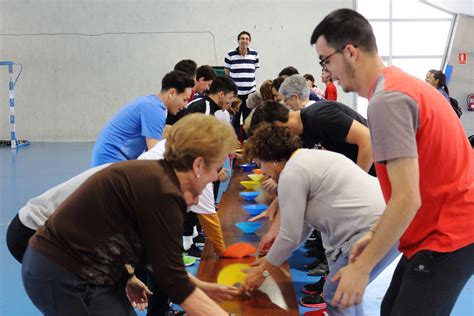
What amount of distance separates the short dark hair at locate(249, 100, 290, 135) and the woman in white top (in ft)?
1.65

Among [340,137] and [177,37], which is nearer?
[340,137]

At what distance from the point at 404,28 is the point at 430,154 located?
10.4 meters

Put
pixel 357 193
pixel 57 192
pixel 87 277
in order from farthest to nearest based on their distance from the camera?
1. pixel 357 193
2. pixel 57 192
3. pixel 87 277

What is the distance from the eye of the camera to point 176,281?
126cm

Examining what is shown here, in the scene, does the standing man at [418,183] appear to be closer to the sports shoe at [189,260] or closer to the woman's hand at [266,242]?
the woman's hand at [266,242]

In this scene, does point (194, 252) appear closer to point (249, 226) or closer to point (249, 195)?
point (249, 195)

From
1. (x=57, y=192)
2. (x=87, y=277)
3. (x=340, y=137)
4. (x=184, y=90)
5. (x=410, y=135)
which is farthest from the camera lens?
(x=184, y=90)

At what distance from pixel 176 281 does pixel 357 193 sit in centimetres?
86

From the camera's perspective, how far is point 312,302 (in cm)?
292

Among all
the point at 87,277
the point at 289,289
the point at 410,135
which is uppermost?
the point at 410,135

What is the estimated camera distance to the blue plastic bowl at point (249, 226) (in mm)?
2770

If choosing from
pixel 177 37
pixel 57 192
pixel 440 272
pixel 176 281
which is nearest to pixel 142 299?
pixel 57 192

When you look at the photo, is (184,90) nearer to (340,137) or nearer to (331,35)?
(340,137)

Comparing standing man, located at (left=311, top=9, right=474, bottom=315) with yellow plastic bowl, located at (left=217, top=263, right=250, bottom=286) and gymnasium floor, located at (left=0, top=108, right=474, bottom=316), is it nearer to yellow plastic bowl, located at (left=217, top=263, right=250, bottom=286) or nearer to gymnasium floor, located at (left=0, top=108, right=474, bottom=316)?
yellow plastic bowl, located at (left=217, top=263, right=250, bottom=286)
